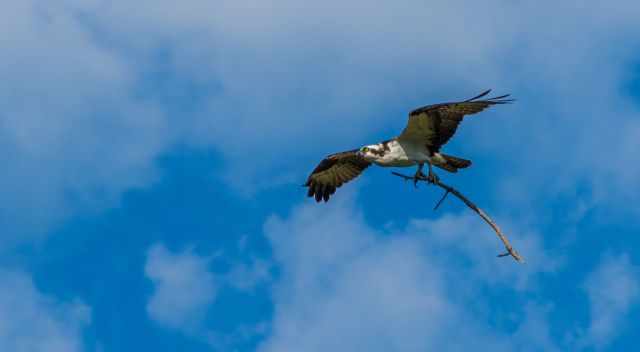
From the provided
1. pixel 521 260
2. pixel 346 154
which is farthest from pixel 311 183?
pixel 521 260

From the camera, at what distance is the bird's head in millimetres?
21641

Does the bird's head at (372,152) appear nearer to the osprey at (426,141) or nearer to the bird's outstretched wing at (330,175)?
the osprey at (426,141)

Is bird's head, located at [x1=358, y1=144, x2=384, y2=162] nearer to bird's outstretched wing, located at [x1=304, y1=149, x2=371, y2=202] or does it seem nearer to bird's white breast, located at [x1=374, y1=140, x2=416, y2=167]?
bird's white breast, located at [x1=374, y1=140, x2=416, y2=167]

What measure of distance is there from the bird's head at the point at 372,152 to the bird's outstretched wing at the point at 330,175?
1922 millimetres

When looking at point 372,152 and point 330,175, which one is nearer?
point 372,152

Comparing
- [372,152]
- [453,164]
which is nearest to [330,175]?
[372,152]

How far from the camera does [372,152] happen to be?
21766mm

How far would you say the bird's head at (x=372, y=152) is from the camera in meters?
21.6

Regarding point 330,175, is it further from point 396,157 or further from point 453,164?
point 453,164

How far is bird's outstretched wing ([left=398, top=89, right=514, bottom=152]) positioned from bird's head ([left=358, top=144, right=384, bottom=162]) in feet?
2.17

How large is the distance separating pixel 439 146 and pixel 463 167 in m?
0.80

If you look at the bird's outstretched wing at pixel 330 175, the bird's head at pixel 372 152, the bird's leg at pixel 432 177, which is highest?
the bird's outstretched wing at pixel 330 175

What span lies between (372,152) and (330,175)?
2.82 meters

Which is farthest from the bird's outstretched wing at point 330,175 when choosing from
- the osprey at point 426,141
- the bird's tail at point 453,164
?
the bird's tail at point 453,164
